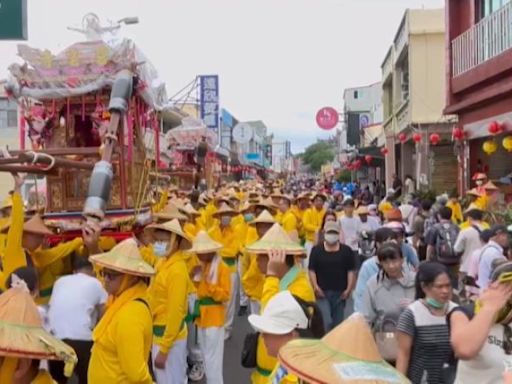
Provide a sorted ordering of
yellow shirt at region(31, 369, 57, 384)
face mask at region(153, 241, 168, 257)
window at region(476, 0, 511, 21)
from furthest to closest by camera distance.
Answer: window at region(476, 0, 511, 21), face mask at region(153, 241, 168, 257), yellow shirt at region(31, 369, 57, 384)

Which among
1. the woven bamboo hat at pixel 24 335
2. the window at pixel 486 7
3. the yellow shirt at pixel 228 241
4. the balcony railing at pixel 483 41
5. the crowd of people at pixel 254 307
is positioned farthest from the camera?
the window at pixel 486 7

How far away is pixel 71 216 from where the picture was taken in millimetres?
9047

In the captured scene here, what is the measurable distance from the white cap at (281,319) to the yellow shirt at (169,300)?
1774 mm

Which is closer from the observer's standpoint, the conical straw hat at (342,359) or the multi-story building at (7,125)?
the conical straw hat at (342,359)

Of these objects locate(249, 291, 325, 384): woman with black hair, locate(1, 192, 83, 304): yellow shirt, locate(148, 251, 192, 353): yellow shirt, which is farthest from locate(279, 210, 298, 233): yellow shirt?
locate(249, 291, 325, 384): woman with black hair

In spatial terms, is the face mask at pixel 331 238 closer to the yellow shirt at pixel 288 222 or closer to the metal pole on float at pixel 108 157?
the metal pole on float at pixel 108 157

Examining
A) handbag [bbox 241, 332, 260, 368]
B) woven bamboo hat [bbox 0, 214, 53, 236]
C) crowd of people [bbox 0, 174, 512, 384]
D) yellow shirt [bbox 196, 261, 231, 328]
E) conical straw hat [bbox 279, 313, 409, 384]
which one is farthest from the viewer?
yellow shirt [bbox 196, 261, 231, 328]

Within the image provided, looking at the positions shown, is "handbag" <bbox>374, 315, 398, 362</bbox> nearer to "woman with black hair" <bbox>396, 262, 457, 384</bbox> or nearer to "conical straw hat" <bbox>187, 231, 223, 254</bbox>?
"woman with black hair" <bbox>396, 262, 457, 384</bbox>

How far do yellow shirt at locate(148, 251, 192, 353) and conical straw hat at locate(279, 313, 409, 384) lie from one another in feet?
9.55

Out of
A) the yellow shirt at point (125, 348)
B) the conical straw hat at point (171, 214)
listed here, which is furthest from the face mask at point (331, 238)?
the yellow shirt at point (125, 348)

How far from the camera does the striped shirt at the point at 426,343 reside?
15.1ft

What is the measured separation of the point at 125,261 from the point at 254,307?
4292 mm

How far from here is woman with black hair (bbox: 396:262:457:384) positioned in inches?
181

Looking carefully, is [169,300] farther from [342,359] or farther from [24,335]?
[342,359]
